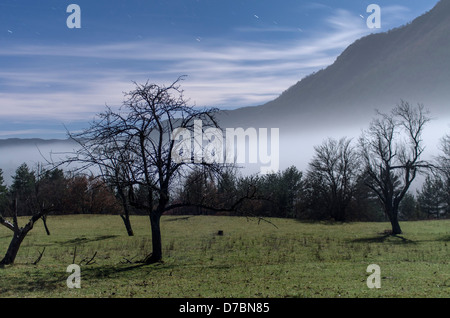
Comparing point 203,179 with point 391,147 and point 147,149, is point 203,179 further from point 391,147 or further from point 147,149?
point 391,147

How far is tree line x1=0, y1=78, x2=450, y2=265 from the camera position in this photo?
16750 millimetres

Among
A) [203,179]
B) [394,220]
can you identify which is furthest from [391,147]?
[203,179]

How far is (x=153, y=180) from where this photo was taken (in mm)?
17516

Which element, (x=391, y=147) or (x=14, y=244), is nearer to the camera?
(x=14, y=244)

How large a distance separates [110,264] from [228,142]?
846cm

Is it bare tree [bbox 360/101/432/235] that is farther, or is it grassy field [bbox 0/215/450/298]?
bare tree [bbox 360/101/432/235]

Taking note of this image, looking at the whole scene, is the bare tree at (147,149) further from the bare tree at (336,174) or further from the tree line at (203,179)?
the bare tree at (336,174)

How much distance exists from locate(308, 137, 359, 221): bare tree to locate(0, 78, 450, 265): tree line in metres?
0.18

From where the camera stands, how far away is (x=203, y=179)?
1836 cm

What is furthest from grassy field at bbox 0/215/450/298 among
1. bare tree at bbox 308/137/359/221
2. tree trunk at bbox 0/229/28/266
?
bare tree at bbox 308/137/359/221

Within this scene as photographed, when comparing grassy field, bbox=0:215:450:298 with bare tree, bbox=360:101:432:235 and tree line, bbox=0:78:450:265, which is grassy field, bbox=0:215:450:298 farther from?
bare tree, bbox=360:101:432:235

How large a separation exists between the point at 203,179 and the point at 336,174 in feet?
180

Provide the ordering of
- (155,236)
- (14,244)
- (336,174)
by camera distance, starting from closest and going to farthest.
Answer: (14,244) < (155,236) < (336,174)
